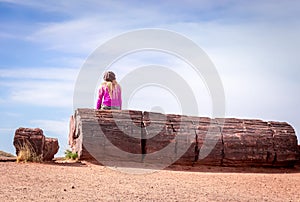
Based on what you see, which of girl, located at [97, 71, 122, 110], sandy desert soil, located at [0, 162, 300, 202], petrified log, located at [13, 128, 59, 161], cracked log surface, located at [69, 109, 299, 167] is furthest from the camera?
A: girl, located at [97, 71, 122, 110]

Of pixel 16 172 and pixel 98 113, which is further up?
pixel 98 113

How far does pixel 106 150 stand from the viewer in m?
11.6

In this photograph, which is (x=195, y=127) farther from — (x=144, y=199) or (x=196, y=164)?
(x=144, y=199)

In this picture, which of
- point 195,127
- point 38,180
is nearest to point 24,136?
point 38,180

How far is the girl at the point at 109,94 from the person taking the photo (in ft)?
41.3

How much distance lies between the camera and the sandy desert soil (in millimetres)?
7762

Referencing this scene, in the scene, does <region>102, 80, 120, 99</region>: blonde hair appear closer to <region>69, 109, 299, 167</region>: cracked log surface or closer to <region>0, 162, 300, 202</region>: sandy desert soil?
<region>69, 109, 299, 167</region>: cracked log surface

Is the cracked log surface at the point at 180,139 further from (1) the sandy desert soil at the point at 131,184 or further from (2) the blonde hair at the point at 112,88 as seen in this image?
(2) the blonde hair at the point at 112,88

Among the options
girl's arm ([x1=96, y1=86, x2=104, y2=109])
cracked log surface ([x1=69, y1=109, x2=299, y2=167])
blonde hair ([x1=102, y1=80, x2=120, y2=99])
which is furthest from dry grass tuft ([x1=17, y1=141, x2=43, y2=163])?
blonde hair ([x1=102, y1=80, x2=120, y2=99])

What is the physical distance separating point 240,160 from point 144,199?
5390 mm

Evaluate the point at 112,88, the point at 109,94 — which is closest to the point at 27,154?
the point at 109,94

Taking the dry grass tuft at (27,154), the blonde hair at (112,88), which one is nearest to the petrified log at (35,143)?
the dry grass tuft at (27,154)

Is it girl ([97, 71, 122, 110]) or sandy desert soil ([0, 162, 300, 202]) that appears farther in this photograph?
girl ([97, 71, 122, 110])

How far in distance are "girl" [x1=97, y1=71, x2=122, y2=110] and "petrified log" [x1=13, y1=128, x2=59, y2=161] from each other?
1.71 m
